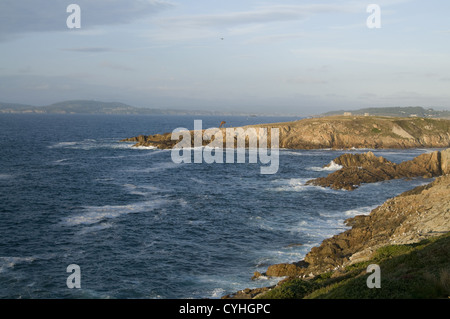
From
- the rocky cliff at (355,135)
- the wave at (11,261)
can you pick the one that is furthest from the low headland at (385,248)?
the rocky cliff at (355,135)

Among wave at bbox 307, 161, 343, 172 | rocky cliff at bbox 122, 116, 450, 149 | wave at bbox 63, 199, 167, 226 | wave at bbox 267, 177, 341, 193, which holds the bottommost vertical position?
wave at bbox 63, 199, 167, 226

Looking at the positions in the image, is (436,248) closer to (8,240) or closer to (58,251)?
(58,251)

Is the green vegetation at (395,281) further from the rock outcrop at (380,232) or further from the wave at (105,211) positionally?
the wave at (105,211)

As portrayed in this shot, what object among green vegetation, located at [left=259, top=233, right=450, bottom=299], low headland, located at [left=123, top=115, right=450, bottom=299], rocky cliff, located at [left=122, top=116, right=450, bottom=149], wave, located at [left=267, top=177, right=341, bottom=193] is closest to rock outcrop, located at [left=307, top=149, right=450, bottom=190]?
low headland, located at [left=123, top=115, right=450, bottom=299]

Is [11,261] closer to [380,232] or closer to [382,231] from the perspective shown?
[380,232]

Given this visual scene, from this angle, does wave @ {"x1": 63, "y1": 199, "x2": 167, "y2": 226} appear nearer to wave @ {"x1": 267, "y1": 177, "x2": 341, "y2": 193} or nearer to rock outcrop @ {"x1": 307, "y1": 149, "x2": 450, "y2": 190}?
wave @ {"x1": 267, "y1": 177, "x2": 341, "y2": 193}

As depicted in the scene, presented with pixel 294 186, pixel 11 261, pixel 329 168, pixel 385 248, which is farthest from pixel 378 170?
pixel 11 261
